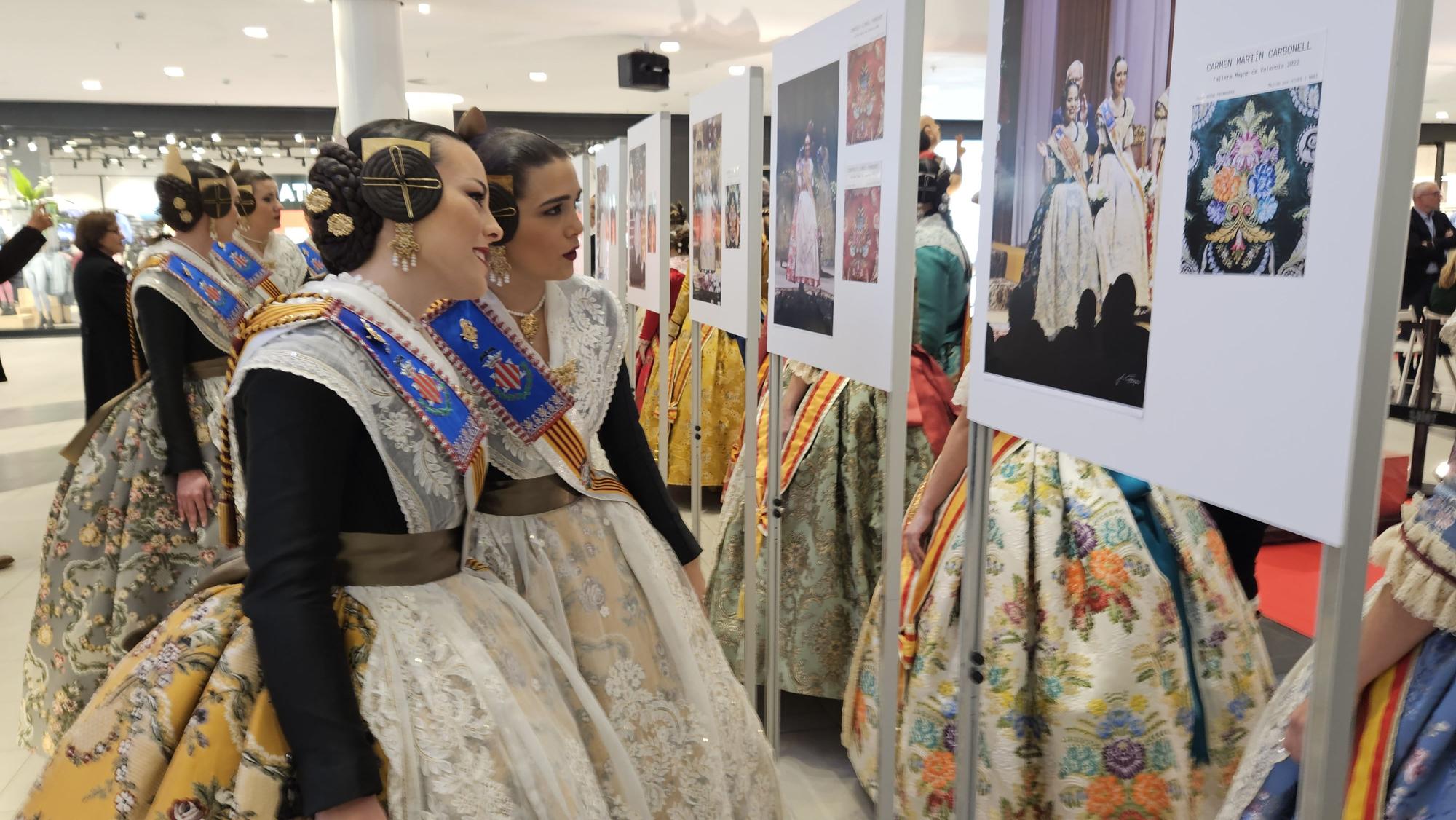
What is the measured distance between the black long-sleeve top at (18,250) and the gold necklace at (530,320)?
10.8 feet

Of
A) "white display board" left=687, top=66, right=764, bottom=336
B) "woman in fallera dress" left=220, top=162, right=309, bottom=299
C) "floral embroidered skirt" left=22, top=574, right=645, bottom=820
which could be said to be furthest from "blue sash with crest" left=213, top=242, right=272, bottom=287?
"floral embroidered skirt" left=22, top=574, right=645, bottom=820

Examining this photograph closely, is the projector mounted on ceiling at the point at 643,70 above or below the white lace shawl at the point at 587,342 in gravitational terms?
above

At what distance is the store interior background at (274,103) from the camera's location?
5043mm

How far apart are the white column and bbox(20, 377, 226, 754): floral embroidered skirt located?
4319mm

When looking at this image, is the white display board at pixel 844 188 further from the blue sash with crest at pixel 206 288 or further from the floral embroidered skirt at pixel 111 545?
the floral embroidered skirt at pixel 111 545

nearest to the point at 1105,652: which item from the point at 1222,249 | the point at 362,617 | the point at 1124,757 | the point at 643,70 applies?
the point at 1124,757

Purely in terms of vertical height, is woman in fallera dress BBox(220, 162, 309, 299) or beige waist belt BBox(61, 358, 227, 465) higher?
woman in fallera dress BBox(220, 162, 309, 299)

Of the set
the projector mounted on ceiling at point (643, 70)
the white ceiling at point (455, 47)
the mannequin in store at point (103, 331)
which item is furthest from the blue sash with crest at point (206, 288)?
the projector mounted on ceiling at point (643, 70)

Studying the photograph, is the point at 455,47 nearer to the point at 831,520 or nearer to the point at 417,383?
the point at 831,520

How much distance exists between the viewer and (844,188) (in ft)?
6.16

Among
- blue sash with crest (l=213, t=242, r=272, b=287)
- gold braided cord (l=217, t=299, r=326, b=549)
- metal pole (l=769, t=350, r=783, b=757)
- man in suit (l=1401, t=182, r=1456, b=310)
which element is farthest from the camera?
man in suit (l=1401, t=182, r=1456, b=310)

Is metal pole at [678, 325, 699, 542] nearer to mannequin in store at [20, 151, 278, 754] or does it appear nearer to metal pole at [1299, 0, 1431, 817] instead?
mannequin in store at [20, 151, 278, 754]

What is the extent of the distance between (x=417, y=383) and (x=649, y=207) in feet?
10.3

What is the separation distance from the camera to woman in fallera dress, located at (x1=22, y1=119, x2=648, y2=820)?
3.26 ft
